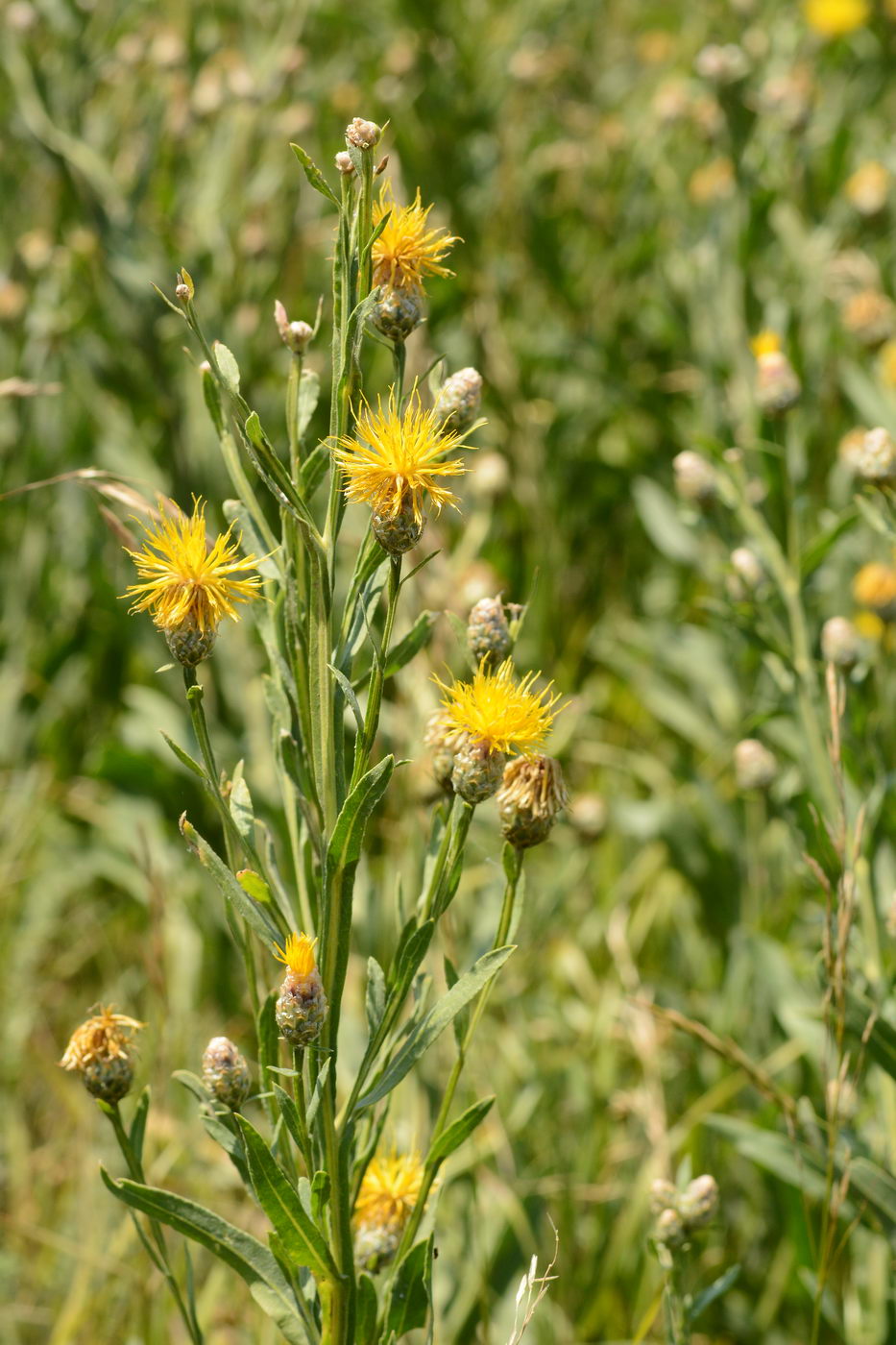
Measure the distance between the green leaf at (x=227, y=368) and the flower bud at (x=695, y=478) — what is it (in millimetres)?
1040

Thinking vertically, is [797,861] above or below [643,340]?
below

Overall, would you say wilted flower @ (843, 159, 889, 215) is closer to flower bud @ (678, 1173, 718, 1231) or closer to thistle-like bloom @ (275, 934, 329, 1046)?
flower bud @ (678, 1173, 718, 1231)

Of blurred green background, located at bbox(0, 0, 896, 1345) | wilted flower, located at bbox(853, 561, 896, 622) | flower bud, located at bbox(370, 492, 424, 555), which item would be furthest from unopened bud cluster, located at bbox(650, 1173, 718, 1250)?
wilted flower, located at bbox(853, 561, 896, 622)

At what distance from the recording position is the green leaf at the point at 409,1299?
1139 millimetres

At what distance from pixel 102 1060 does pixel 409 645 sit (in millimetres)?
449

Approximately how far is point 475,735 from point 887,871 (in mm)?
1035

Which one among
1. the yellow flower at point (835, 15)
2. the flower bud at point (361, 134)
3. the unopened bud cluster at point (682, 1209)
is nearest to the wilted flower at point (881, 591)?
the unopened bud cluster at point (682, 1209)

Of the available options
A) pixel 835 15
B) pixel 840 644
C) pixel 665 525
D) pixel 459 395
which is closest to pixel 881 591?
pixel 840 644

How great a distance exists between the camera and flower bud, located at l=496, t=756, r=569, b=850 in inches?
44.8

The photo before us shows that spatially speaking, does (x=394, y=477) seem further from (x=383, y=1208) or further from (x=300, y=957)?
(x=383, y=1208)

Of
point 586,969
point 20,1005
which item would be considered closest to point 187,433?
A: point 20,1005

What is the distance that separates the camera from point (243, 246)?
2.96 m

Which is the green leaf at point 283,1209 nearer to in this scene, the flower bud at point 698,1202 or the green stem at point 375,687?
the green stem at point 375,687

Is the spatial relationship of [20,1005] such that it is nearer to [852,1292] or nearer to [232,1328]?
[232,1328]
